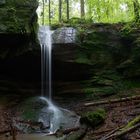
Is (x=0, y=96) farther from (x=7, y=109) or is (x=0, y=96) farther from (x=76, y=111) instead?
(x=76, y=111)

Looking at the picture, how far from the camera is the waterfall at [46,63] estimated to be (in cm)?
1373

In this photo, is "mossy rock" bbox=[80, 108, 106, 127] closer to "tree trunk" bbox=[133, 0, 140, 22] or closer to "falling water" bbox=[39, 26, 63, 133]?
"falling water" bbox=[39, 26, 63, 133]

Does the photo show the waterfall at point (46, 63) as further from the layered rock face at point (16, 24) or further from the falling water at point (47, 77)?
the layered rock face at point (16, 24)

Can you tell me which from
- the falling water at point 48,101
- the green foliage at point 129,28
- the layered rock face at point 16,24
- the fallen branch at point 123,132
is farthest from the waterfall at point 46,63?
the fallen branch at point 123,132

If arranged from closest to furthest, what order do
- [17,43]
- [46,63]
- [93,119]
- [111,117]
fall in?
[93,119] < [111,117] < [17,43] < [46,63]

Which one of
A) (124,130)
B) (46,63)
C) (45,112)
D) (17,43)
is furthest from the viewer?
(46,63)

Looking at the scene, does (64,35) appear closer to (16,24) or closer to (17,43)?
(17,43)

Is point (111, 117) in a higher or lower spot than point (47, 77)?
lower

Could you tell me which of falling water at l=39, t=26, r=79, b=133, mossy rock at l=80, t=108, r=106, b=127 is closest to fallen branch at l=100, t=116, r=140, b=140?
mossy rock at l=80, t=108, r=106, b=127

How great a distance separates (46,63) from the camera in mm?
14000

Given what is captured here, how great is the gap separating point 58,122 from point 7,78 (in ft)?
14.2

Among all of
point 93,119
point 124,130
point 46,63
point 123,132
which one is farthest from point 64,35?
point 123,132

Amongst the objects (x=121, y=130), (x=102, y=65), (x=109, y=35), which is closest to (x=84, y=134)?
(x=121, y=130)

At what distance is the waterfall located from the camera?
1373 centimetres
